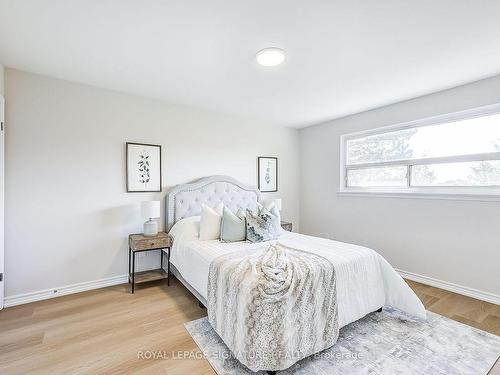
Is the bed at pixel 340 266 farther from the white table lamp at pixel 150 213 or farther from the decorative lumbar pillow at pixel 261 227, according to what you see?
the white table lamp at pixel 150 213

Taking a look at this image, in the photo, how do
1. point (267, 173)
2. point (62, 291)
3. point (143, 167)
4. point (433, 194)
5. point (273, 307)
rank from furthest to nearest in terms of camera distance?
point (267, 173), point (143, 167), point (433, 194), point (62, 291), point (273, 307)

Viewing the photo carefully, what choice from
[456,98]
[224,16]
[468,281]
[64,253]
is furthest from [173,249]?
[456,98]

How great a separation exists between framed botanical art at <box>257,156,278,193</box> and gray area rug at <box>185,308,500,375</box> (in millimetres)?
2634

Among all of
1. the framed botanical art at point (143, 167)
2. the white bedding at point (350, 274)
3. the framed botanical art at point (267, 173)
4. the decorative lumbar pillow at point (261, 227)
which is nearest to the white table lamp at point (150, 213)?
the framed botanical art at point (143, 167)

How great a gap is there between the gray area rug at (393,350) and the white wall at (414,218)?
970 mm

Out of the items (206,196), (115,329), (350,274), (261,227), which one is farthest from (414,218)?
(115,329)

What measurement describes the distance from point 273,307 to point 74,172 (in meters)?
2.72

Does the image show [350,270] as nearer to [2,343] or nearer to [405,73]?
[405,73]

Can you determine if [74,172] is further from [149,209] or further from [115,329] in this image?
[115,329]

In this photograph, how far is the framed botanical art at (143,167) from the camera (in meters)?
3.18

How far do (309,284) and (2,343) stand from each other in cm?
248

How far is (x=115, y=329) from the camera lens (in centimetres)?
217

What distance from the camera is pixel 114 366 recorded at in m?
1.72

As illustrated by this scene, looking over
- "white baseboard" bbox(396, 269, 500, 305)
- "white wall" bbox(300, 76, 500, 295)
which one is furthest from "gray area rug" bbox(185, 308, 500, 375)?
"white wall" bbox(300, 76, 500, 295)
